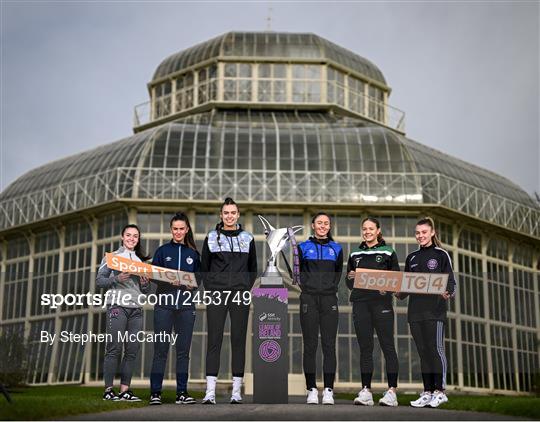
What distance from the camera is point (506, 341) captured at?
2055cm

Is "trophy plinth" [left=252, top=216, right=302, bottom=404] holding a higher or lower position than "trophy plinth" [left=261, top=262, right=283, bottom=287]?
lower

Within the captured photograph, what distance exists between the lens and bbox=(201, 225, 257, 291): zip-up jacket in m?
12.5

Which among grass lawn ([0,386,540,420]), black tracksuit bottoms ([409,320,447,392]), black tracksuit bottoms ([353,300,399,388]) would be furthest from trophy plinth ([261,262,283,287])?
grass lawn ([0,386,540,420])

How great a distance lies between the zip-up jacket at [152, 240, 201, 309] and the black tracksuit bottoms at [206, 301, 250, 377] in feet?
1.34

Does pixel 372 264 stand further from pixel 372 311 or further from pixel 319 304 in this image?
pixel 319 304

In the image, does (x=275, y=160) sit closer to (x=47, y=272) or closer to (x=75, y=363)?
(x=47, y=272)

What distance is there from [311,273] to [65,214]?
2421cm

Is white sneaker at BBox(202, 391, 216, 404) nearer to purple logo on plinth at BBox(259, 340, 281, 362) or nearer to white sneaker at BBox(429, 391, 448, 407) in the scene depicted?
purple logo on plinth at BBox(259, 340, 281, 362)

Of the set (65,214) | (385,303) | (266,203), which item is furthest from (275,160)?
(385,303)

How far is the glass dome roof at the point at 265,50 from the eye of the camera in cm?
4306

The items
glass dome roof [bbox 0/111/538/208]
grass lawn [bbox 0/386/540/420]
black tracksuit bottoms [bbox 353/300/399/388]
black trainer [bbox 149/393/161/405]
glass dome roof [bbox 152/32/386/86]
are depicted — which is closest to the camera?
grass lawn [bbox 0/386/540/420]

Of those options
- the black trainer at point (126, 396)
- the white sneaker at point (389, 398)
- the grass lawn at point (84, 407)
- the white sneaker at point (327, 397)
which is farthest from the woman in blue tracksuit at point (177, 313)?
the white sneaker at point (389, 398)

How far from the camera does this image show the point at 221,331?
1262cm

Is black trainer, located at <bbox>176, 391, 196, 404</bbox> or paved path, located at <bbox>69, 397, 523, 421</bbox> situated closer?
paved path, located at <bbox>69, 397, 523, 421</bbox>
